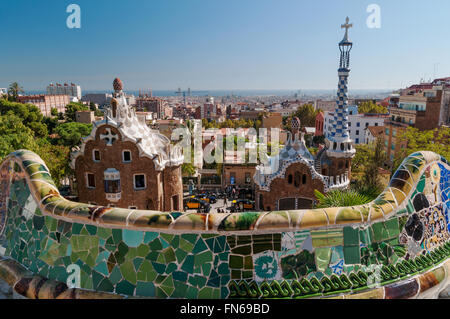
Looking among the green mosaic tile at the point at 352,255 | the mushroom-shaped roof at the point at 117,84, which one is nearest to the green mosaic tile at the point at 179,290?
the green mosaic tile at the point at 352,255

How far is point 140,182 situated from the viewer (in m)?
20.0

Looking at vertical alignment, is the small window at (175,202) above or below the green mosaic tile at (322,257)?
below

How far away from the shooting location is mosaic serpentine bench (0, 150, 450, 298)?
549 centimetres

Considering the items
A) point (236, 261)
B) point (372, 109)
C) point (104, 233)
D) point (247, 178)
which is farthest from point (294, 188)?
point (372, 109)

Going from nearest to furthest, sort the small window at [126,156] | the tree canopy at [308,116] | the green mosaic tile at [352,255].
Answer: the green mosaic tile at [352,255], the small window at [126,156], the tree canopy at [308,116]

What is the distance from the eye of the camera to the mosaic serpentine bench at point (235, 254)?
18.0ft

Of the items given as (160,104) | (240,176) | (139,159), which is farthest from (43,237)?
(160,104)

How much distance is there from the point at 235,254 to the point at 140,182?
1536 cm

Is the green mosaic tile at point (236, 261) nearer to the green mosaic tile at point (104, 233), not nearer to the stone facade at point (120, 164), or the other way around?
the green mosaic tile at point (104, 233)

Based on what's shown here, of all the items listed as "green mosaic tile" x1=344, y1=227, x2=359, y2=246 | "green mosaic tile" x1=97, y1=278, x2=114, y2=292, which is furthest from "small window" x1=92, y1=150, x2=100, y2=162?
"green mosaic tile" x1=344, y1=227, x2=359, y2=246

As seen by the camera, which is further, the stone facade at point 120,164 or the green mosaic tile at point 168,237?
the stone facade at point 120,164

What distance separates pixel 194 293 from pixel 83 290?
1.91m

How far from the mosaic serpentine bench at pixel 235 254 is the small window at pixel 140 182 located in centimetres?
1347
